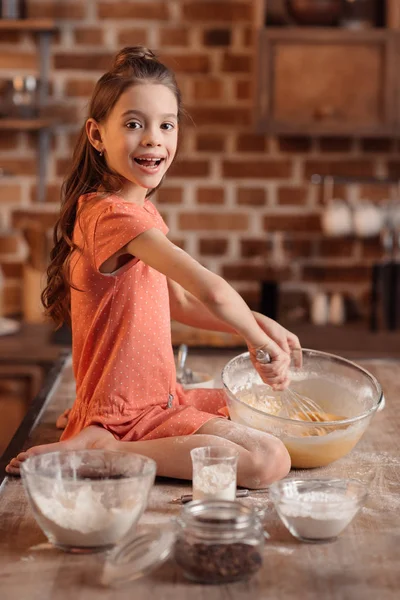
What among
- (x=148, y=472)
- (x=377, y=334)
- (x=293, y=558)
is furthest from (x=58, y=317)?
(x=377, y=334)

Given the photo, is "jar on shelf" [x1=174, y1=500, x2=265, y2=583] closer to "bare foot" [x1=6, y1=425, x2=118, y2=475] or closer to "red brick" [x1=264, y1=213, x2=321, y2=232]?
"bare foot" [x1=6, y1=425, x2=118, y2=475]

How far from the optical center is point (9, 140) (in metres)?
3.29

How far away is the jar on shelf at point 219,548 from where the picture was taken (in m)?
1.04

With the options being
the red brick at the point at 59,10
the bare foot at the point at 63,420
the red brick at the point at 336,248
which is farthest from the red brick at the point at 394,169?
the bare foot at the point at 63,420

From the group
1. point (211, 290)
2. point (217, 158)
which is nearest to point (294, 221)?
point (217, 158)

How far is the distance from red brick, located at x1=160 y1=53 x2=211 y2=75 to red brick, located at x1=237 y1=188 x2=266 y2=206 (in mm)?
439

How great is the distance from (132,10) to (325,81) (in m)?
0.73

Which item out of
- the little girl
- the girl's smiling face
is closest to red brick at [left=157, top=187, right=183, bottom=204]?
the little girl

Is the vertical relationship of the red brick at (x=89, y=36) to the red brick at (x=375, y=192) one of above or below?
above

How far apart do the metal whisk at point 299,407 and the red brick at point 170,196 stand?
1.73 meters

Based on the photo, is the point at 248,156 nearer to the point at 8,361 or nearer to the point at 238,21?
the point at 238,21

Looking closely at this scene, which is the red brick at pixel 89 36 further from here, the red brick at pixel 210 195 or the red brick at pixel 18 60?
the red brick at pixel 210 195

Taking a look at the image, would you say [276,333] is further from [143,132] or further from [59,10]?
[59,10]

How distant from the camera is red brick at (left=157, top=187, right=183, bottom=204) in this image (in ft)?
10.9
